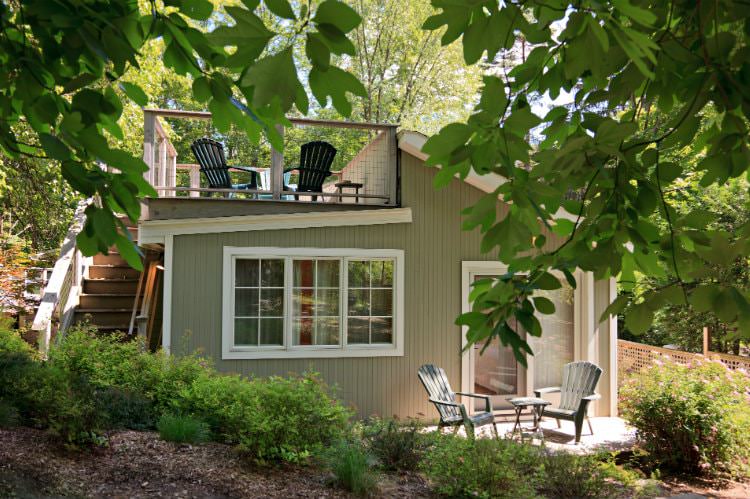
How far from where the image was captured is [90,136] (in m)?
1.55

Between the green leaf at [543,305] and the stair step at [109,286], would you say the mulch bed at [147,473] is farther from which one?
the stair step at [109,286]

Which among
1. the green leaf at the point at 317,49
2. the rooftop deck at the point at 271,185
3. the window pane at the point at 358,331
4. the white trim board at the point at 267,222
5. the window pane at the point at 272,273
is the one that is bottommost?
the window pane at the point at 358,331

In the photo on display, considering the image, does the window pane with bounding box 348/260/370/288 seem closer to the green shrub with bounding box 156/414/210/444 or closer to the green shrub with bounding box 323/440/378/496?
the green shrub with bounding box 156/414/210/444

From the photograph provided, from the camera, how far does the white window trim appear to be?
7.91m

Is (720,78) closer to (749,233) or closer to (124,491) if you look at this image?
(749,233)

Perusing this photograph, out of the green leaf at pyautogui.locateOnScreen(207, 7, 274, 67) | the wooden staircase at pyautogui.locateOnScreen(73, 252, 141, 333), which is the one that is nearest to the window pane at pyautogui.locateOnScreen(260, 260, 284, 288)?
the wooden staircase at pyautogui.locateOnScreen(73, 252, 141, 333)

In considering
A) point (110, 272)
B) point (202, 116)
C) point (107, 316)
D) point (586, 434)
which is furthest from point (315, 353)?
point (110, 272)

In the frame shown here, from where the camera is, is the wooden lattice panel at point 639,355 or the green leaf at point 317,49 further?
the wooden lattice panel at point 639,355

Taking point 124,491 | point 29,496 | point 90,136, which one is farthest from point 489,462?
point 90,136

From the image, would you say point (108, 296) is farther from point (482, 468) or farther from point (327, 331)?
point (482, 468)

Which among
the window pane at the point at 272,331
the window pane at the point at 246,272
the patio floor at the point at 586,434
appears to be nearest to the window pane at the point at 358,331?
the window pane at the point at 272,331

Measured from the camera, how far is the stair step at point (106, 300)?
31.2ft

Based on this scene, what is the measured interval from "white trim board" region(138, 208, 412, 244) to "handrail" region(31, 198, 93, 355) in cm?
85

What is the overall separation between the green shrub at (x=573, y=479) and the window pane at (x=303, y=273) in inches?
153
